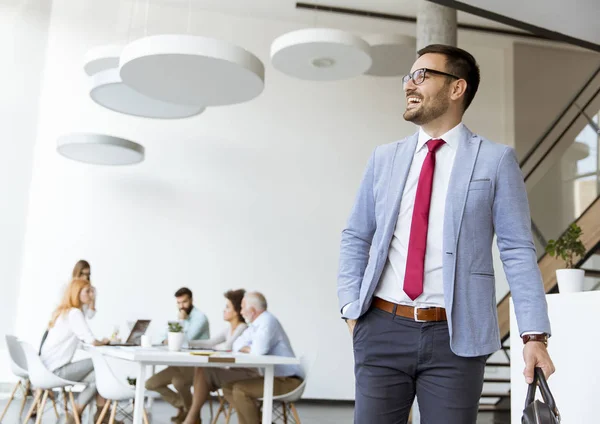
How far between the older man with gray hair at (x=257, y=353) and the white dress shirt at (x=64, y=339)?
1.31 meters

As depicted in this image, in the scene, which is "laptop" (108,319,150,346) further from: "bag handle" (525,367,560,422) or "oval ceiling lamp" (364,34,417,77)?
"bag handle" (525,367,560,422)

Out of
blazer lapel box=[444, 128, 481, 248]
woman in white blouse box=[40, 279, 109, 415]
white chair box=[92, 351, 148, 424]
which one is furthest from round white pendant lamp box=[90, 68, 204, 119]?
blazer lapel box=[444, 128, 481, 248]

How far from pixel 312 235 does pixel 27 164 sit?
4.86 metres

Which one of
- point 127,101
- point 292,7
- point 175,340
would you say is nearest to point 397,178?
point 175,340

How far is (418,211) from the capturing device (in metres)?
1.97

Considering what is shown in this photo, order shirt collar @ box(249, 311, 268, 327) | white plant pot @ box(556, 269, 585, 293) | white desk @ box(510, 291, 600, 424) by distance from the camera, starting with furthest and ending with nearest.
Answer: shirt collar @ box(249, 311, 268, 327) → white plant pot @ box(556, 269, 585, 293) → white desk @ box(510, 291, 600, 424)

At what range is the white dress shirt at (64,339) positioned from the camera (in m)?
5.95

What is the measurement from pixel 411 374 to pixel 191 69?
13.4 feet

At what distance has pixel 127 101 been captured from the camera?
719 cm

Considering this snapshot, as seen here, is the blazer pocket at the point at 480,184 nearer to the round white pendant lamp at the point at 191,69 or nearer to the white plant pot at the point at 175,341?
the round white pendant lamp at the point at 191,69

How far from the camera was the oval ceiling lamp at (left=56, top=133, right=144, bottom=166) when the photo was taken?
7676mm

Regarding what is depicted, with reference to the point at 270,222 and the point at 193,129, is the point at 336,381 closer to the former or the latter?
the point at 270,222

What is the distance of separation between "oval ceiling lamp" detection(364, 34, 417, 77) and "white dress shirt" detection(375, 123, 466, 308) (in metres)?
5.84

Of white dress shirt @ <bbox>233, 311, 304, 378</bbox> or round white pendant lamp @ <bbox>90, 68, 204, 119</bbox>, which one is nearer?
white dress shirt @ <bbox>233, 311, 304, 378</bbox>
